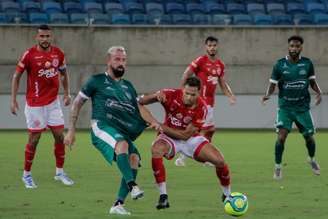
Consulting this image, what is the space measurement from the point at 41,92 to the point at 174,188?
2.32 m

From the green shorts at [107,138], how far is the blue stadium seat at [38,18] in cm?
1966

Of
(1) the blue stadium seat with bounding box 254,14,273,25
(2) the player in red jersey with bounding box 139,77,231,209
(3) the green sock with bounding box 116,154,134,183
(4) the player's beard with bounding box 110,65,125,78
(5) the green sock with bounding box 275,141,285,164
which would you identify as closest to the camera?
(3) the green sock with bounding box 116,154,134,183

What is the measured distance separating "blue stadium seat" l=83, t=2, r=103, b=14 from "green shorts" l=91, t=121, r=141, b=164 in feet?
66.5

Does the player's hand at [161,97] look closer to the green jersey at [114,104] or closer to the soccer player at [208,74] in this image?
the green jersey at [114,104]

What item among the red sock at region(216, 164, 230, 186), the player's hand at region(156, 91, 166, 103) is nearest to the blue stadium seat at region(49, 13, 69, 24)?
the player's hand at region(156, 91, 166, 103)

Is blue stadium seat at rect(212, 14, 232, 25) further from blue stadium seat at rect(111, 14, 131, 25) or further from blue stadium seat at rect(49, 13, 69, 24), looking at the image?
blue stadium seat at rect(49, 13, 69, 24)

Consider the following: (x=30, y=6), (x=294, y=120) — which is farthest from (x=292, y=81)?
(x=30, y=6)

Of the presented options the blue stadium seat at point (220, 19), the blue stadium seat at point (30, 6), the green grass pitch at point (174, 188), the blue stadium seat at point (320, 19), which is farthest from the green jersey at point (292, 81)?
the blue stadium seat at point (30, 6)

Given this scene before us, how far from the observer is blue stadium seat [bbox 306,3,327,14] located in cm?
3197

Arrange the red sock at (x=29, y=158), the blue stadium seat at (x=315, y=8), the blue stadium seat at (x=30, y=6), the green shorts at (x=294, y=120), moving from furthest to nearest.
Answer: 1. the blue stadium seat at (x=315, y=8)
2. the blue stadium seat at (x=30, y=6)
3. the green shorts at (x=294, y=120)
4. the red sock at (x=29, y=158)

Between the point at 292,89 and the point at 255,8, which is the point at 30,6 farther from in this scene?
the point at 292,89

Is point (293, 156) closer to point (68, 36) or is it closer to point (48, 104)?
point (48, 104)

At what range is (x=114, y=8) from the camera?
31.2 metres

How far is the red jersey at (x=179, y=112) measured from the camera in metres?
11.4
